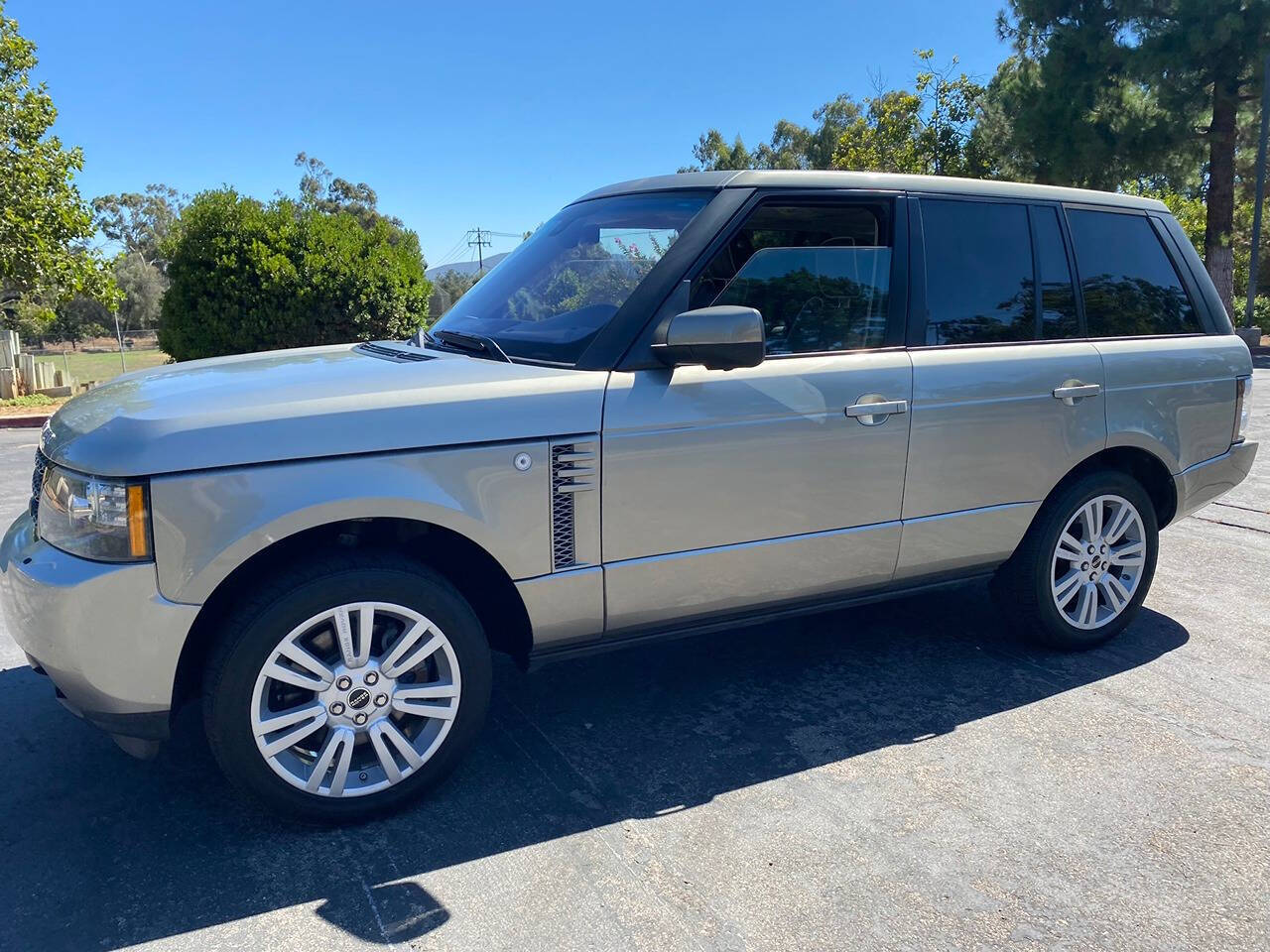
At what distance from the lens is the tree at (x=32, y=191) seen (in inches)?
581

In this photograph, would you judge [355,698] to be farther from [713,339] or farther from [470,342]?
[713,339]

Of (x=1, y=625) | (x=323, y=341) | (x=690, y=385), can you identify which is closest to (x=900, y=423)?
(x=690, y=385)

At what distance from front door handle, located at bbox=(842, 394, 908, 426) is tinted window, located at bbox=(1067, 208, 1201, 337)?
1256mm

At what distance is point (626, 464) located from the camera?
3.15 metres

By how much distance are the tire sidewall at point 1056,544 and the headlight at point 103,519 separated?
351cm

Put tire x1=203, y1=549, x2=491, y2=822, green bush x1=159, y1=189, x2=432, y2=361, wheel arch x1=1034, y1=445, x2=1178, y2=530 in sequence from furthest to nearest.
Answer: green bush x1=159, y1=189, x2=432, y2=361
wheel arch x1=1034, y1=445, x2=1178, y2=530
tire x1=203, y1=549, x2=491, y2=822

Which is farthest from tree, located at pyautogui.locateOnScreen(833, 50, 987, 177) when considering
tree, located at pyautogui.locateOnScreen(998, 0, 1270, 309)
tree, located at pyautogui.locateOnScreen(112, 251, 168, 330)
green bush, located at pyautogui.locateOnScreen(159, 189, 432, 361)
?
tree, located at pyautogui.locateOnScreen(112, 251, 168, 330)

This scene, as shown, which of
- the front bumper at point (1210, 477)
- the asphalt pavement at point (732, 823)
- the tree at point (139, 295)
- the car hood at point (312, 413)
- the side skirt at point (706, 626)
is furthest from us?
the tree at point (139, 295)

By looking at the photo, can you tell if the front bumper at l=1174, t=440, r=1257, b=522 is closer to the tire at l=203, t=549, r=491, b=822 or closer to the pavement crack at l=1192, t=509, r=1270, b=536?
the pavement crack at l=1192, t=509, r=1270, b=536

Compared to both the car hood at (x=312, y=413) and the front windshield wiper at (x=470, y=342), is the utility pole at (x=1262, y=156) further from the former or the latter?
the car hood at (x=312, y=413)

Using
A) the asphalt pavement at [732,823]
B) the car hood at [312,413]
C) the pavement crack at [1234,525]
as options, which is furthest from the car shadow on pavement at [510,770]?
the pavement crack at [1234,525]

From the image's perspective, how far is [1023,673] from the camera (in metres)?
4.19

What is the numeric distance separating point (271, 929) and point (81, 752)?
1410mm

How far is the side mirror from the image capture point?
10.3 ft
